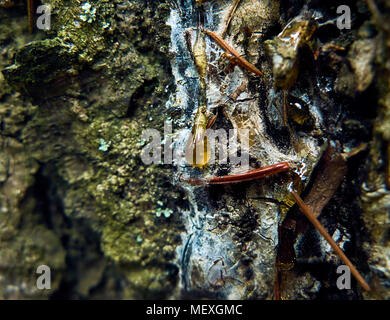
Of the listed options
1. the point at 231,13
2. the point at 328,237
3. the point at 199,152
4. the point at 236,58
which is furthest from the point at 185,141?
the point at 328,237

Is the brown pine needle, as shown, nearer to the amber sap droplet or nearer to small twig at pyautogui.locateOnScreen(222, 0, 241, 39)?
the amber sap droplet

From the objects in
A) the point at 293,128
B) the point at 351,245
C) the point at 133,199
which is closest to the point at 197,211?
the point at 133,199

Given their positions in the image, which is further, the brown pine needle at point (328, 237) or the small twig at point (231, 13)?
the small twig at point (231, 13)

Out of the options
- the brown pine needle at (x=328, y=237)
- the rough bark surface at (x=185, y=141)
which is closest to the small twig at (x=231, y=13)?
the rough bark surface at (x=185, y=141)

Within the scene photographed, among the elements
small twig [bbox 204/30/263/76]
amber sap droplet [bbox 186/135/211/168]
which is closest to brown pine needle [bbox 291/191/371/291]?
amber sap droplet [bbox 186/135/211/168]

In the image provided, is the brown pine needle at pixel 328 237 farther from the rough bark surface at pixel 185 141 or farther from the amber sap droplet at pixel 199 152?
the amber sap droplet at pixel 199 152

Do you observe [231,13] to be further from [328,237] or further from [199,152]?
[328,237]

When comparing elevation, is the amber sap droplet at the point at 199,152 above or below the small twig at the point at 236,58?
below
